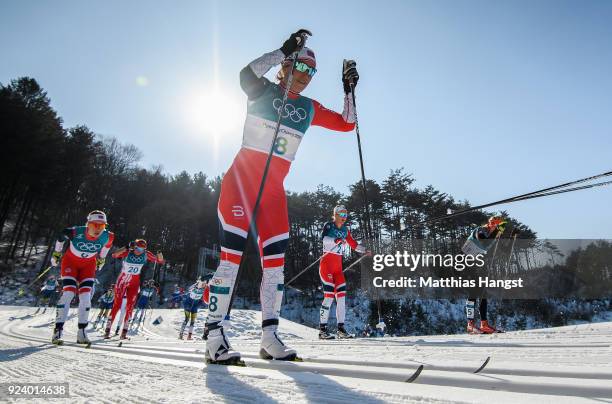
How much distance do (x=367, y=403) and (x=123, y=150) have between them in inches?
1586

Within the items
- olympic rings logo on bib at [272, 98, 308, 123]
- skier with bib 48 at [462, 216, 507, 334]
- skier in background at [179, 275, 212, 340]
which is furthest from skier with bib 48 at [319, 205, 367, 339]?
olympic rings logo on bib at [272, 98, 308, 123]

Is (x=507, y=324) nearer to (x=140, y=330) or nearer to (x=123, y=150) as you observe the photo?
(x=140, y=330)

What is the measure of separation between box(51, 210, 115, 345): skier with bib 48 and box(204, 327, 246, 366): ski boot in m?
4.66

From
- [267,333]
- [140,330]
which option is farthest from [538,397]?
[140,330]

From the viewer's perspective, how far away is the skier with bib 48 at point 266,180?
2.44 m

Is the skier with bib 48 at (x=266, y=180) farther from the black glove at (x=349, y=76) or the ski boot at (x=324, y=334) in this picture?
the ski boot at (x=324, y=334)

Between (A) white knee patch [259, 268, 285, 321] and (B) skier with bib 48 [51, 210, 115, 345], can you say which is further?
(B) skier with bib 48 [51, 210, 115, 345]

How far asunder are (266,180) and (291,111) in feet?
2.09

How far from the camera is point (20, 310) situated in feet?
57.6

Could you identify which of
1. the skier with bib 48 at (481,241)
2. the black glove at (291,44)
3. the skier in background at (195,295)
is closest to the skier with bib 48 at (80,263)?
the skier in background at (195,295)

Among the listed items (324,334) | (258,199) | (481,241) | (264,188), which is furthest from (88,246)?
(481,241)

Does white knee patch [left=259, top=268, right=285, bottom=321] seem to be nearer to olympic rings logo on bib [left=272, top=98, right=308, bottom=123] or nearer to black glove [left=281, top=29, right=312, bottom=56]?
olympic rings logo on bib [left=272, top=98, right=308, bottom=123]

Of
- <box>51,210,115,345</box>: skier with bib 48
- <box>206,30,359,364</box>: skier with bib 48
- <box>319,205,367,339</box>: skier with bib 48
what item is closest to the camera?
<box>206,30,359,364</box>: skier with bib 48

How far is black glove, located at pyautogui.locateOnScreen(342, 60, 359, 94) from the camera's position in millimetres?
3645
